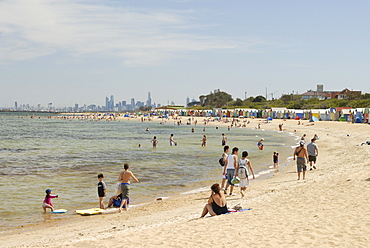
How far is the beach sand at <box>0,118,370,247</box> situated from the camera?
6.73 meters

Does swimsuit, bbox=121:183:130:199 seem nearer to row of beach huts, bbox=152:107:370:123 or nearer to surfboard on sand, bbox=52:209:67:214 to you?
surfboard on sand, bbox=52:209:67:214

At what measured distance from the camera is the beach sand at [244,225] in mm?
6727

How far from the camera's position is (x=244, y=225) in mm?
7699

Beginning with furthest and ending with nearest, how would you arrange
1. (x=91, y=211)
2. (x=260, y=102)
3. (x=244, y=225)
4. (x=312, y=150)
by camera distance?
1. (x=260, y=102)
2. (x=312, y=150)
3. (x=91, y=211)
4. (x=244, y=225)

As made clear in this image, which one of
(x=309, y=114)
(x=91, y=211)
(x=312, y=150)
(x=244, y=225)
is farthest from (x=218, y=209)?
(x=309, y=114)

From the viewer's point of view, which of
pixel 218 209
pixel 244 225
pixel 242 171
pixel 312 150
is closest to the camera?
pixel 244 225

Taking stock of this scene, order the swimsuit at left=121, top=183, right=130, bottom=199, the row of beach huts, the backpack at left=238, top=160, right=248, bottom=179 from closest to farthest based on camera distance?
the backpack at left=238, top=160, right=248, bottom=179 < the swimsuit at left=121, top=183, right=130, bottom=199 < the row of beach huts

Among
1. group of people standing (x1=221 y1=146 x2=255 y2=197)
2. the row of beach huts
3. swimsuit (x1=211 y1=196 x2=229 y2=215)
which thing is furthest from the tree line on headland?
swimsuit (x1=211 y1=196 x2=229 y2=215)

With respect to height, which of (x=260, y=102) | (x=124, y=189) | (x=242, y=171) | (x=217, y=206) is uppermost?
(x=260, y=102)

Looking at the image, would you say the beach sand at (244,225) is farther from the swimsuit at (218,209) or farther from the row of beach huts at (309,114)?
the row of beach huts at (309,114)

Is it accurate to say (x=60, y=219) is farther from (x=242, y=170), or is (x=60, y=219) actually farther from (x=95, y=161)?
(x=95, y=161)

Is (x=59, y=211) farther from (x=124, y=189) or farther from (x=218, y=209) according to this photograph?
(x=218, y=209)

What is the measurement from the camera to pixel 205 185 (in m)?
16.3

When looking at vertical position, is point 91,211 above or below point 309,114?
below
